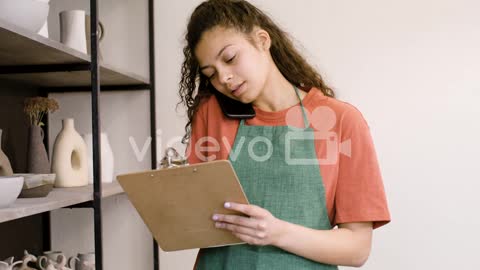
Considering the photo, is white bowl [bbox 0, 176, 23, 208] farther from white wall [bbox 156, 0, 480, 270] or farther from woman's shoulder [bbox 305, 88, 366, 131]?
white wall [bbox 156, 0, 480, 270]

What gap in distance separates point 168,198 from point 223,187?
0.38 feet

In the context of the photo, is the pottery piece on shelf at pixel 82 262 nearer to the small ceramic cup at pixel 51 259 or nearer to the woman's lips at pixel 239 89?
the small ceramic cup at pixel 51 259

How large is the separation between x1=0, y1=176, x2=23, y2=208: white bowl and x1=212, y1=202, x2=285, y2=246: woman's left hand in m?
0.45

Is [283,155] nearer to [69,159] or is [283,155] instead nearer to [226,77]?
[226,77]

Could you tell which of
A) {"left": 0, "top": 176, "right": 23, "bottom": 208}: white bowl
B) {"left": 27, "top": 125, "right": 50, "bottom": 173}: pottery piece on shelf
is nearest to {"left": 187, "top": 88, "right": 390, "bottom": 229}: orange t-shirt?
{"left": 0, "top": 176, "right": 23, "bottom": 208}: white bowl

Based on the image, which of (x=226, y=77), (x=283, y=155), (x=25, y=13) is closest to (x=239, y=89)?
(x=226, y=77)

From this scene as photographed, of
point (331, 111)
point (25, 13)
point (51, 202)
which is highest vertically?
point (25, 13)

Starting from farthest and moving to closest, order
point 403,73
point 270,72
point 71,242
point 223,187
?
point 71,242 < point 403,73 < point 270,72 < point 223,187

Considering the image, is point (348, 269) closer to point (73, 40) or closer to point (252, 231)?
point (252, 231)

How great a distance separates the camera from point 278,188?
1.08m

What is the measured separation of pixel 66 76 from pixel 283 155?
39.2 inches

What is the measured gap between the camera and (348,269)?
6.66 feet

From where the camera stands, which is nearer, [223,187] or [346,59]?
[223,187]

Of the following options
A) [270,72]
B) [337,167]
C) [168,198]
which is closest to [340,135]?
[337,167]
